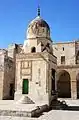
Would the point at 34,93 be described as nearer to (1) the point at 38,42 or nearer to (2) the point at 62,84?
(1) the point at 38,42

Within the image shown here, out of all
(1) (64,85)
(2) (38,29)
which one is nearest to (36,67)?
(2) (38,29)

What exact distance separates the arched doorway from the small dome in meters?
14.5

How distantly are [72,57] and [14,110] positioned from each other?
23.1 m

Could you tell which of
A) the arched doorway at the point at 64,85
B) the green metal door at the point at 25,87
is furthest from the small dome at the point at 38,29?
the arched doorway at the point at 64,85

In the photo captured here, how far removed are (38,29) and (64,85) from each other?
1594 cm

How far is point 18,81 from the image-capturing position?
17609 millimetres

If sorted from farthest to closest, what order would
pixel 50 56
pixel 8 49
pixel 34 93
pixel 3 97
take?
pixel 8 49 < pixel 3 97 < pixel 50 56 < pixel 34 93

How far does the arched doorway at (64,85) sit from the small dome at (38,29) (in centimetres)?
1446

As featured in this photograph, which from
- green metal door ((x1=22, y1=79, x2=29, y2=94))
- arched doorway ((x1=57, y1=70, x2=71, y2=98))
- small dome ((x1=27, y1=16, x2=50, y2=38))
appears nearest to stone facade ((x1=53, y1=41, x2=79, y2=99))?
arched doorway ((x1=57, y1=70, x2=71, y2=98))

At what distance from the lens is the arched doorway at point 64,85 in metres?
32.3

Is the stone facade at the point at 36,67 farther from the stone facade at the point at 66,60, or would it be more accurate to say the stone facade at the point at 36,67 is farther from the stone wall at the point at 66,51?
the stone wall at the point at 66,51

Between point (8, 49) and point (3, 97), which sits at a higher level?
point (8, 49)

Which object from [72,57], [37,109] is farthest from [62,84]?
[37,109]

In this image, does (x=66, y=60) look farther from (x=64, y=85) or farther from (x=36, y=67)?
(x=36, y=67)
